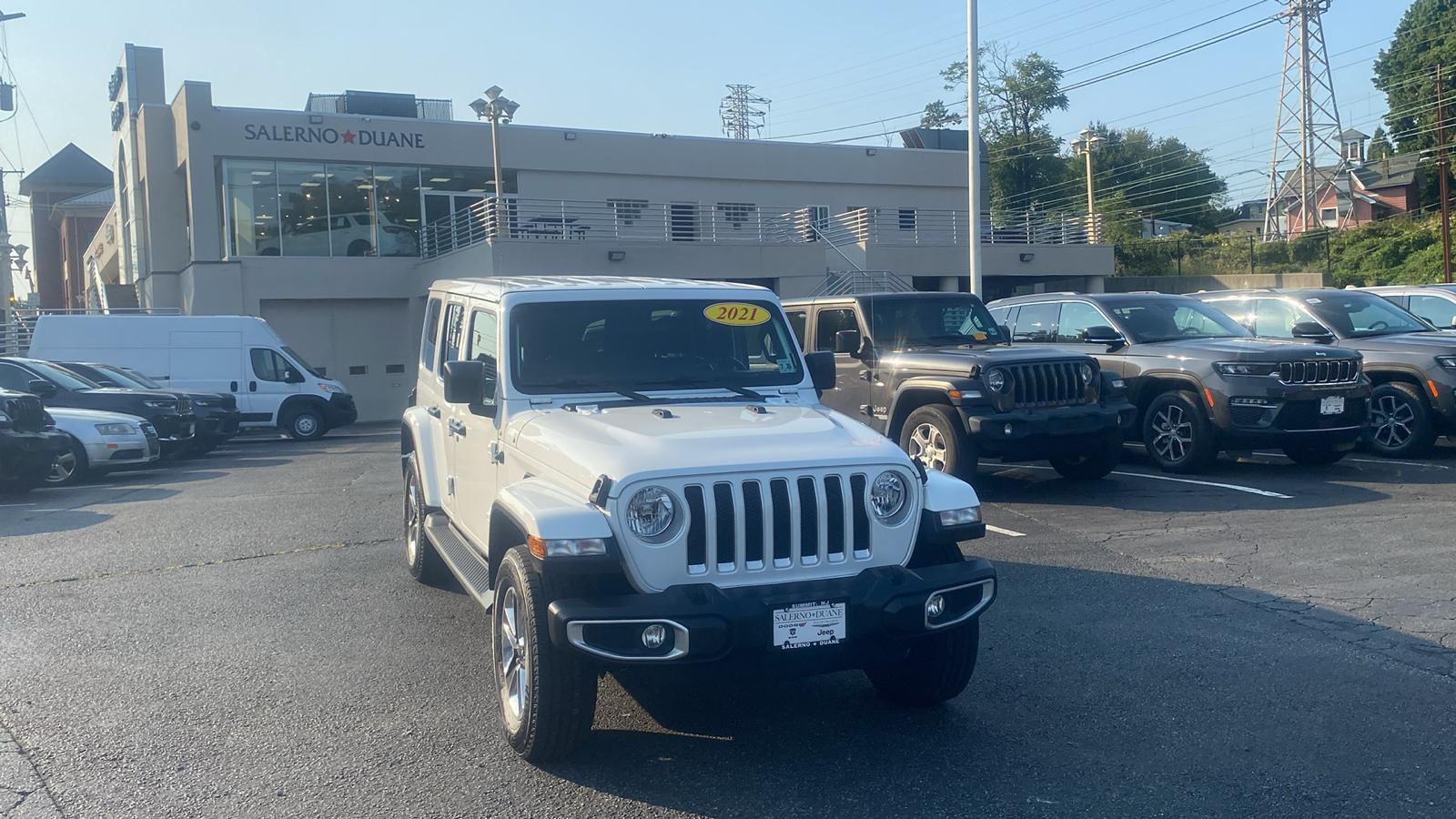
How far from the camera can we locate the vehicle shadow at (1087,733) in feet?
13.4

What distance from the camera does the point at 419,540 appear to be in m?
7.62

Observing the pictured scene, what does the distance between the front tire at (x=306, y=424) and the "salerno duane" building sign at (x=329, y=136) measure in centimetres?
1170

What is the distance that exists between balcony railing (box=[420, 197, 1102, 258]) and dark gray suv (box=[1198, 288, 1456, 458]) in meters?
16.8

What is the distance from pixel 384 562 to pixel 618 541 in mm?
4814

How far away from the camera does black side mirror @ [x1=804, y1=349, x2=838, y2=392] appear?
20.3 feet

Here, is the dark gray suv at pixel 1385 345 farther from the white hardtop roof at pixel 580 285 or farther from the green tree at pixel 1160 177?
the green tree at pixel 1160 177

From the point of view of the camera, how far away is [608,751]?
15.2 ft

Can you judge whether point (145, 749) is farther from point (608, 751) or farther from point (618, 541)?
point (618, 541)

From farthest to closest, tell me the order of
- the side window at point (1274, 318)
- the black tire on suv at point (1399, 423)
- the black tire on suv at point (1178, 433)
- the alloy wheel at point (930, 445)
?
the side window at point (1274, 318)
the black tire on suv at point (1399, 423)
the black tire on suv at point (1178, 433)
the alloy wheel at point (930, 445)

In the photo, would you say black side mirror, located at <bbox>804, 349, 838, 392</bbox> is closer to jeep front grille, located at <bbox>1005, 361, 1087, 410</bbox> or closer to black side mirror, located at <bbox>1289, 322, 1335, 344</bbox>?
jeep front grille, located at <bbox>1005, 361, 1087, 410</bbox>

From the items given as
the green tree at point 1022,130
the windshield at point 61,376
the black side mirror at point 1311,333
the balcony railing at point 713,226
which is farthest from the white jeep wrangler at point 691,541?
the green tree at point 1022,130

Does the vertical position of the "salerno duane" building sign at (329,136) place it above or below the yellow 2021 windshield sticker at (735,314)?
above

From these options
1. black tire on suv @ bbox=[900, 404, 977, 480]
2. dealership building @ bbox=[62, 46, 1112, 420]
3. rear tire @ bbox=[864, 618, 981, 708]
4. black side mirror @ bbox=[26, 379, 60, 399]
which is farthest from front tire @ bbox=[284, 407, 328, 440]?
rear tire @ bbox=[864, 618, 981, 708]

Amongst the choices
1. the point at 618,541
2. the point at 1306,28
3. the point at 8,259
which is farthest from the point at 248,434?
the point at 1306,28
